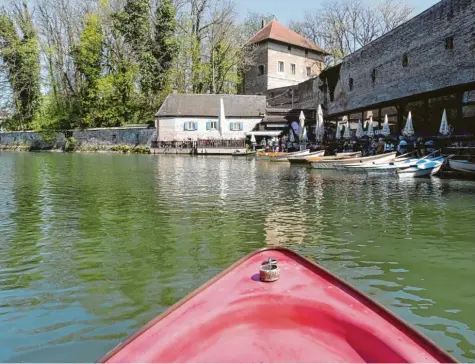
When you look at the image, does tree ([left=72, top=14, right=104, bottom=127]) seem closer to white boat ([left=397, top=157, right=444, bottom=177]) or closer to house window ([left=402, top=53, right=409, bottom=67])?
house window ([left=402, top=53, right=409, bottom=67])

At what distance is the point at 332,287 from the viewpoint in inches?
135

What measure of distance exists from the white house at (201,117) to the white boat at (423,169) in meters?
30.2

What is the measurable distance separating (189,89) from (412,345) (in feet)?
187

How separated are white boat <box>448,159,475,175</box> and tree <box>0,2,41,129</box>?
56.6 m

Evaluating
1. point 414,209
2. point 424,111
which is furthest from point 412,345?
point 424,111

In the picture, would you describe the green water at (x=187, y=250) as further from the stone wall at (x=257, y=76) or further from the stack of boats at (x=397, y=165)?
the stone wall at (x=257, y=76)

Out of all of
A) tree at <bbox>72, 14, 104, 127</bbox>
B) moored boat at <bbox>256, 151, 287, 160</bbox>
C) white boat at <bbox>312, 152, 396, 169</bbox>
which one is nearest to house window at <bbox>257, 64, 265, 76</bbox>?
tree at <bbox>72, 14, 104, 127</bbox>

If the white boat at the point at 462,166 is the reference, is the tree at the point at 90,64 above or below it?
above

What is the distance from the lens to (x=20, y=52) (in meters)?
55.7

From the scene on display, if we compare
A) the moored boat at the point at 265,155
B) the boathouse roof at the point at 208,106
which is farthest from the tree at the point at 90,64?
the moored boat at the point at 265,155

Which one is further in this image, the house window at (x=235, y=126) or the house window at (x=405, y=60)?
the house window at (x=235, y=126)

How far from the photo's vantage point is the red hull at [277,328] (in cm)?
267

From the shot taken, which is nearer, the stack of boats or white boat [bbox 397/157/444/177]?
the stack of boats

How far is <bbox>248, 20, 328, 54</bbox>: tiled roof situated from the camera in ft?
191
